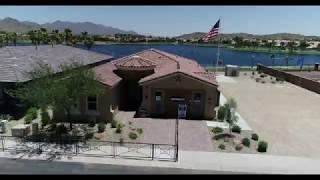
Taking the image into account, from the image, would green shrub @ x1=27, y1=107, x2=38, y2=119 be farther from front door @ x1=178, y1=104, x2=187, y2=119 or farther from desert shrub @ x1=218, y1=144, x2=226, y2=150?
desert shrub @ x1=218, y1=144, x2=226, y2=150

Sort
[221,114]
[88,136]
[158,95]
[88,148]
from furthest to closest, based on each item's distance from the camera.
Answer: [158,95] → [221,114] → [88,136] → [88,148]

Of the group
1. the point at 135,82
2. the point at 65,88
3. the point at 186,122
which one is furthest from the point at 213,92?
the point at 65,88

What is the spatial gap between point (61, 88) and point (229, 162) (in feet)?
33.8

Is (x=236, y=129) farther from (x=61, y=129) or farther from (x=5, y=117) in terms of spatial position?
(x=5, y=117)

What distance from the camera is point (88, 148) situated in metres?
19.9

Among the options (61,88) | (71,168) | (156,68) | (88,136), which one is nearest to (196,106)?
(156,68)

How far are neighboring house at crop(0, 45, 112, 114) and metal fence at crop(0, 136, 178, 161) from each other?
7.43 metres

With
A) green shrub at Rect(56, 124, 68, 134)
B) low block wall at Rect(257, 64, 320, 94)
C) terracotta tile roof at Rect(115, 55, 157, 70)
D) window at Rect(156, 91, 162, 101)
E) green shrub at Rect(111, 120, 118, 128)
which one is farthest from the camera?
low block wall at Rect(257, 64, 320, 94)

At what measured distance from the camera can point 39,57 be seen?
120 feet

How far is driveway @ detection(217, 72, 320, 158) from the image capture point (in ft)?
72.3

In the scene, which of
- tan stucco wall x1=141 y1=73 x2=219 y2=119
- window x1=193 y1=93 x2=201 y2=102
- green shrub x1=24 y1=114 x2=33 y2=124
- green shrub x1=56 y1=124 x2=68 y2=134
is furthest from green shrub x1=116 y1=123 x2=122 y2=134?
window x1=193 y1=93 x2=201 y2=102

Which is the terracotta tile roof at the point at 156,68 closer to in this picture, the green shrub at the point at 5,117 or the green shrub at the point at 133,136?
the green shrub at the point at 133,136

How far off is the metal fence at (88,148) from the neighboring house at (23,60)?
7.43 metres

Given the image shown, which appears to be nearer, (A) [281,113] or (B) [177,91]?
(B) [177,91]
